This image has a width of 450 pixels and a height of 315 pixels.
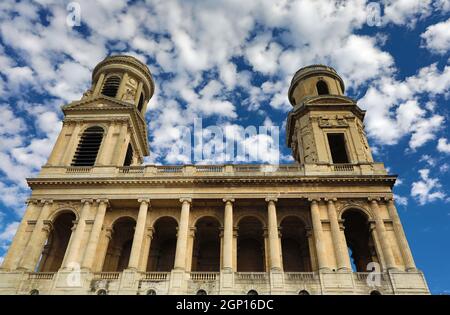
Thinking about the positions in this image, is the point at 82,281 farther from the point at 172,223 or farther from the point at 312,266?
the point at 312,266

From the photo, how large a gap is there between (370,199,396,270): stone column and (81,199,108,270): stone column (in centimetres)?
1992

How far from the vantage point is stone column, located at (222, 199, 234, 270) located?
2420 cm

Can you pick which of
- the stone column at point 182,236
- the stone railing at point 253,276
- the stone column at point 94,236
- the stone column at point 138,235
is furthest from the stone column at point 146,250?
the stone railing at point 253,276

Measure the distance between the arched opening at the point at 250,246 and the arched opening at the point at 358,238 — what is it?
696 cm

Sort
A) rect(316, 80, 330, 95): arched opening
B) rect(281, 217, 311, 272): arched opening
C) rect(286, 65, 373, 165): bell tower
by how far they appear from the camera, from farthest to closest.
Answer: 1. rect(316, 80, 330, 95): arched opening
2. rect(286, 65, 373, 165): bell tower
3. rect(281, 217, 311, 272): arched opening

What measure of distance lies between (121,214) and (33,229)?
248 inches

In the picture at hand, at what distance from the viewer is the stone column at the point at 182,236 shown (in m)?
24.2

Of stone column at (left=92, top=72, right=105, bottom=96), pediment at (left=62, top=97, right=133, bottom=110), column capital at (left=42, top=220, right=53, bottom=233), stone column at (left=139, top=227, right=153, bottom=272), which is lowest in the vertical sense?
stone column at (left=139, top=227, right=153, bottom=272)

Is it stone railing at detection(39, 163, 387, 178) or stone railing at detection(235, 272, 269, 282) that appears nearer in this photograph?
stone railing at detection(235, 272, 269, 282)

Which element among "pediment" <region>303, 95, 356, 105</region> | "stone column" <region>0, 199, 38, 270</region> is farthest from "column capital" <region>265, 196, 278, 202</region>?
"stone column" <region>0, 199, 38, 270</region>

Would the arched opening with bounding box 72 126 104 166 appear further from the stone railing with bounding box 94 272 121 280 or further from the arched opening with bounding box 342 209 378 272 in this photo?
the arched opening with bounding box 342 209 378 272
